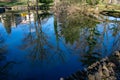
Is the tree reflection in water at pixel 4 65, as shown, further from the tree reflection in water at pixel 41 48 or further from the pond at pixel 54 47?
the tree reflection in water at pixel 41 48

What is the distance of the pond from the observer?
21.5 meters

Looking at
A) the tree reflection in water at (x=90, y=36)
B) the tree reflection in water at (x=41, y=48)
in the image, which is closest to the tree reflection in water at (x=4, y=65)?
the tree reflection in water at (x=41, y=48)

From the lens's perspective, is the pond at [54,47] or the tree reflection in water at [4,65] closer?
the tree reflection in water at [4,65]

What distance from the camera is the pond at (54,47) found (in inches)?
848

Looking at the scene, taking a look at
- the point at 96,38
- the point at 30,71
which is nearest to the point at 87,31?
the point at 96,38

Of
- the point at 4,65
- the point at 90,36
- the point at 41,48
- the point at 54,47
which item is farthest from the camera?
the point at 90,36

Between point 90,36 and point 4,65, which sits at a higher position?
point 90,36

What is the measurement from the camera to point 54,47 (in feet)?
92.6

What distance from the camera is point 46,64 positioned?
23.2 metres

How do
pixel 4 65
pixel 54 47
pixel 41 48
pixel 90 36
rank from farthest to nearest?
pixel 90 36
pixel 41 48
pixel 54 47
pixel 4 65

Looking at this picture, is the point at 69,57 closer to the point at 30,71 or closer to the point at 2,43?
the point at 30,71

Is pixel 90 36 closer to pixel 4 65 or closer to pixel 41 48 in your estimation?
pixel 41 48

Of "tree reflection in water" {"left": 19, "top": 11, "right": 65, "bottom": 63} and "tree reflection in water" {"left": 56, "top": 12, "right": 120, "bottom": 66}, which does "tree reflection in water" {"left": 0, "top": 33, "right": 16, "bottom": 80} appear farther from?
"tree reflection in water" {"left": 56, "top": 12, "right": 120, "bottom": 66}

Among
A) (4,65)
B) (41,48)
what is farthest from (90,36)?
(4,65)
